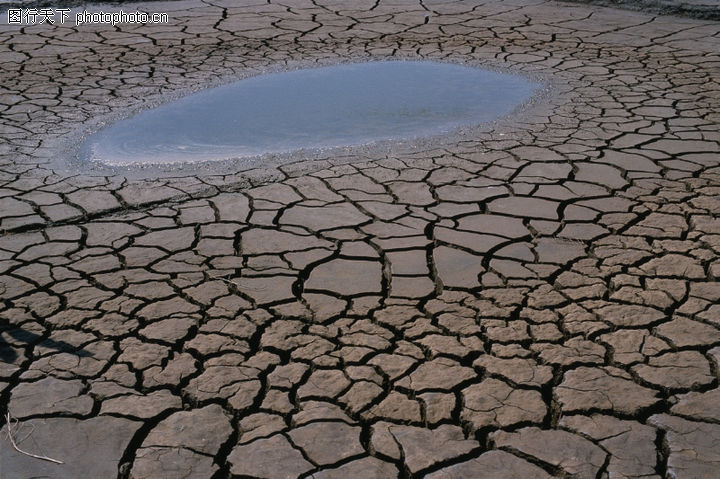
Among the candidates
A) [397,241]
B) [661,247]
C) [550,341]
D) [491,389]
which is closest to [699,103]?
[661,247]

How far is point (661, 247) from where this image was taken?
394cm

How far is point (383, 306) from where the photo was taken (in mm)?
3496

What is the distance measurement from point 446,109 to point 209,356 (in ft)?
12.2

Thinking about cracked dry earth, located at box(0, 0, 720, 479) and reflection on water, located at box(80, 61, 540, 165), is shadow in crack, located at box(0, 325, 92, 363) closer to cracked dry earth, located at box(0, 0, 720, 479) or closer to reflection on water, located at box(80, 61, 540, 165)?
cracked dry earth, located at box(0, 0, 720, 479)

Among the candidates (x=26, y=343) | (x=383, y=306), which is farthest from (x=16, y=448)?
(x=383, y=306)

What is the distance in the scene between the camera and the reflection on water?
5.57 meters

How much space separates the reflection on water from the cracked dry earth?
15.1 inches

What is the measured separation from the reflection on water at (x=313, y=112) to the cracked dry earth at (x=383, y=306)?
0.38 metres

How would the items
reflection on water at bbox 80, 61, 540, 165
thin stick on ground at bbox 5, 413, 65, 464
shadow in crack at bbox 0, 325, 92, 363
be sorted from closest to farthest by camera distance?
thin stick on ground at bbox 5, 413, 65, 464 → shadow in crack at bbox 0, 325, 92, 363 → reflection on water at bbox 80, 61, 540, 165

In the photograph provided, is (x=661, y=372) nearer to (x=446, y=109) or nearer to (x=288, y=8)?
(x=446, y=109)

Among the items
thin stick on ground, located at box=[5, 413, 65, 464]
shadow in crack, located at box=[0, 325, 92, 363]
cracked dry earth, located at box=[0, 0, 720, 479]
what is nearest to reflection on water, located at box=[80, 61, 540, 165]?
cracked dry earth, located at box=[0, 0, 720, 479]

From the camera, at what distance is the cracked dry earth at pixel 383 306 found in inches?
105

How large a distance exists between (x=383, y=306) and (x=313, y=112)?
10.1 feet

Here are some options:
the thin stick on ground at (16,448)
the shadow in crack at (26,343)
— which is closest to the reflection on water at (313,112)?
the shadow in crack at (26,343)
